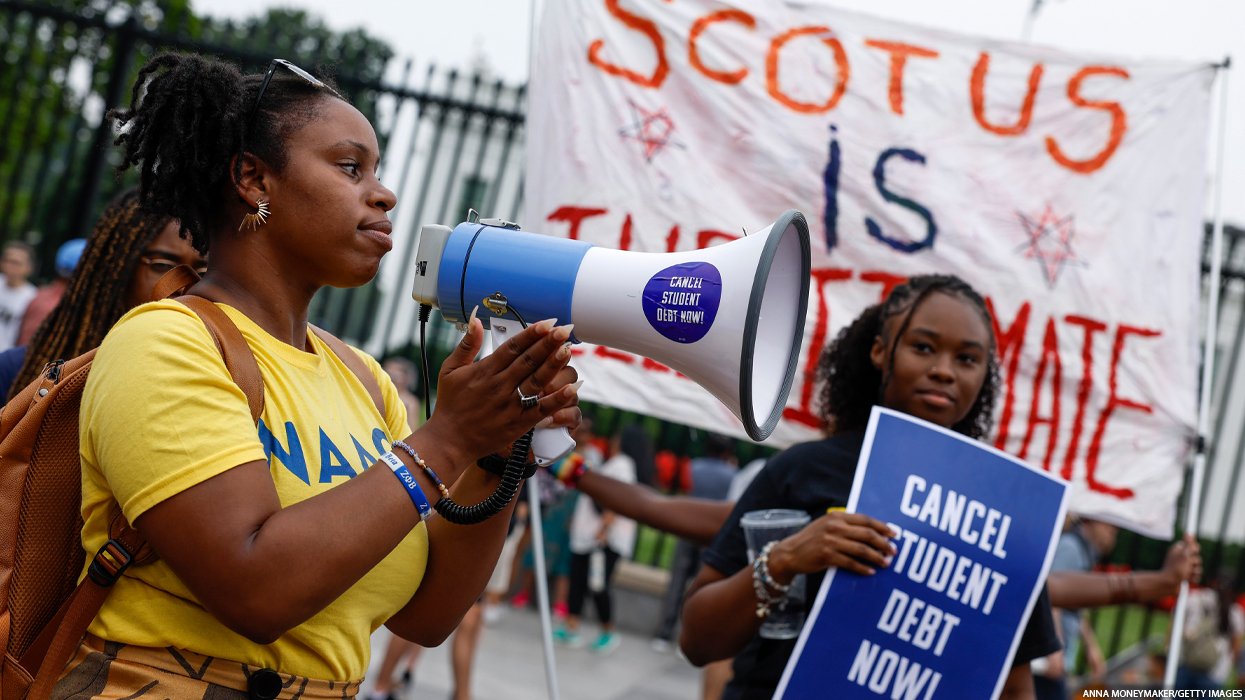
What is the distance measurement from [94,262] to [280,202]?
1.16m

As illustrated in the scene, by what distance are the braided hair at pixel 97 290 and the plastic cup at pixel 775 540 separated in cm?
147

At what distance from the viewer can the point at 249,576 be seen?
4.48 feet

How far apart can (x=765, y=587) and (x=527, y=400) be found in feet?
3.02

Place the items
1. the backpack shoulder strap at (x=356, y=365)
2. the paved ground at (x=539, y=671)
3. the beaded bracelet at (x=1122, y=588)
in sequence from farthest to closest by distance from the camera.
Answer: the paved ground at (x=539, y=671) < the beaded bracelet at (x=1122, y=588) < the backpack shoulder strap at (x=356, y=365)

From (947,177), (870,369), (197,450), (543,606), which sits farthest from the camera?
(947,177)

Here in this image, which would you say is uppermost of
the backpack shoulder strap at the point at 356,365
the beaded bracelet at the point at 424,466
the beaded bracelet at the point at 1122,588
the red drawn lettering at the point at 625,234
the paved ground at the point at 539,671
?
the red drawn lettering at the point at 625,234

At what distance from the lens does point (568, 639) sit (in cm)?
832

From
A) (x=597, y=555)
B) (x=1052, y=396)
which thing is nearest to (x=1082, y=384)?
(x=1052, y=396)

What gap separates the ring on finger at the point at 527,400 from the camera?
5.10 feet

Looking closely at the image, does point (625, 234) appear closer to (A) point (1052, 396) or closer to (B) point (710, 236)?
(B) point (710, 236)

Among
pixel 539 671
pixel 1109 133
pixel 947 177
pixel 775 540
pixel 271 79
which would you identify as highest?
pixel 1109 133

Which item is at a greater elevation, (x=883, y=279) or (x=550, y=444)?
(x=883, y=279)

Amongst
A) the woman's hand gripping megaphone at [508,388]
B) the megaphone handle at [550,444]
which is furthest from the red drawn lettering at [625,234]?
the woman's hand gripping megaphone at [508,388]

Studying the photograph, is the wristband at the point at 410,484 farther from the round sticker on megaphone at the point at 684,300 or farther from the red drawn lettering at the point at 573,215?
the red drawn lettering at the point at 573,215
